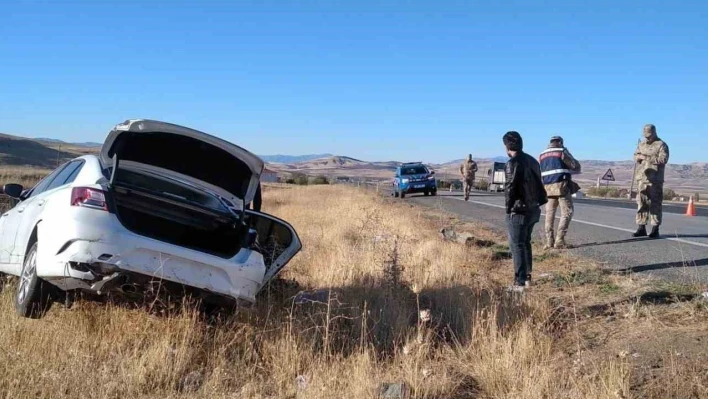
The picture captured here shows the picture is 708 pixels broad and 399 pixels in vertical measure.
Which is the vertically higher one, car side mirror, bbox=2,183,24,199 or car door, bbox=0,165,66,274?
car side mirror, bbox=2,183,24,199

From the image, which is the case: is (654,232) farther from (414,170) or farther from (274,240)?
(414,170)

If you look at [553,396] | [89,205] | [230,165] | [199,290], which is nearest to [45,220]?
[89,205]

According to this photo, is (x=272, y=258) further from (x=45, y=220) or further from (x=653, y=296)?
(x=653, y=296)

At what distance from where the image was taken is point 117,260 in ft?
13.7

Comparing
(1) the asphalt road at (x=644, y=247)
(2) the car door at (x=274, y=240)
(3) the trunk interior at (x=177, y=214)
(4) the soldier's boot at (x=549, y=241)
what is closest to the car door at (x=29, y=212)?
(3) the trunk interior at (x=177, y=214)

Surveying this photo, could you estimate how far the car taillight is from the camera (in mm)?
4340

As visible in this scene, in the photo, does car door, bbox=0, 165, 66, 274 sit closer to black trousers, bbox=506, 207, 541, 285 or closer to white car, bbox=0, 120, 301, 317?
white car, bbox=0, 120, 301, 317

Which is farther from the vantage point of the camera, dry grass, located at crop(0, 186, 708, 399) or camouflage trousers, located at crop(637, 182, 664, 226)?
camouflage trousers, located at crop(637, 182, 664, 226)

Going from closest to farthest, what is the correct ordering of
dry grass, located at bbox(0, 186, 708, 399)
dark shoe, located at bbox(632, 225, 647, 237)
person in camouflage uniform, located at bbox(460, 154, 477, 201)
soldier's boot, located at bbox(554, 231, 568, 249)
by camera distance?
dry grass, located at bbox(0, 186, 708, 399), soldier's boot, located at bbox(554, 231, 568, 249), dark shoe, located at bbox(632, 225, 647, 237), person in camouflage uniform, located at bbox(460, 154, 477, 201)

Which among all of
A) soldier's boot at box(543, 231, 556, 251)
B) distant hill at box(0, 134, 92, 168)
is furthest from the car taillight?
distant hill at box(0, 134, 92, 168)

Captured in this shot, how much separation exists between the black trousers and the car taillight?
417cm

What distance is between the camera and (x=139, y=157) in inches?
211

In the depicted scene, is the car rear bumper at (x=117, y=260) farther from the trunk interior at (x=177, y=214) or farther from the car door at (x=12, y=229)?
the car door at (x=12, y=229)

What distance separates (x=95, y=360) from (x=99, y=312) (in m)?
0.82
